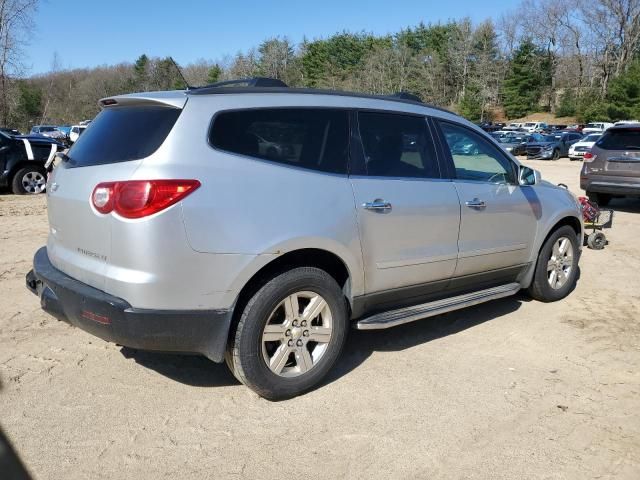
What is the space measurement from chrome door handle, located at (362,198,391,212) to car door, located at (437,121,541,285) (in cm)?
85

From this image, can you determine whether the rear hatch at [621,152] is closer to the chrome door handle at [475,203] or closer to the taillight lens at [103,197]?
the chrome door handle at [475,203]

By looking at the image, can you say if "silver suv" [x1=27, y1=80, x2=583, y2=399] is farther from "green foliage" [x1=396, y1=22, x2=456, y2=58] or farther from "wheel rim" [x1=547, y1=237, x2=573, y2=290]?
"green foliage" [x1=396, y1=22, x2=456, y2=58]

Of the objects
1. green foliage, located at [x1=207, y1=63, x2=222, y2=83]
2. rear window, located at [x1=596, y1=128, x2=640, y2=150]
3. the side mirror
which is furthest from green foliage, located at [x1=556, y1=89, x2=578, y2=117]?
the side mirror

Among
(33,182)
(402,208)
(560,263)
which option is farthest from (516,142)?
(402,208)

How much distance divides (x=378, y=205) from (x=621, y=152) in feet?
29.5

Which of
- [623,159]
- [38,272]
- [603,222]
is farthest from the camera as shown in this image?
[623,159]

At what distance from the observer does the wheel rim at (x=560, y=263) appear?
552cm

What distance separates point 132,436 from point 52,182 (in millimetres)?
1740

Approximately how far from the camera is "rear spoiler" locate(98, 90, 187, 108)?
3260 millimetres

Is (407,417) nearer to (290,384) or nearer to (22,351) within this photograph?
(290,384)

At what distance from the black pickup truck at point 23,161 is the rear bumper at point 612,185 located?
424 inches

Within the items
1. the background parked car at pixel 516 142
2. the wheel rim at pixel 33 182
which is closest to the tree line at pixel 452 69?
the background parked car at pixel 516 142

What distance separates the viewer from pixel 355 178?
12.3 feet

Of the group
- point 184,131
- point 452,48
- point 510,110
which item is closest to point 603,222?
point 184,131
